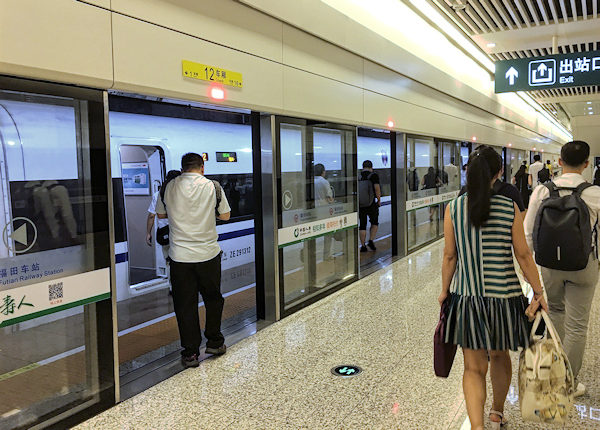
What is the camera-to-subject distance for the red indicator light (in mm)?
3754

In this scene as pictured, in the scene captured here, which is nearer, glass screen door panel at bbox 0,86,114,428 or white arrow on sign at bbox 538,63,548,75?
glass screen door panel at bbox 0,86,114,428

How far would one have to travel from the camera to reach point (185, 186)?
11.9ft

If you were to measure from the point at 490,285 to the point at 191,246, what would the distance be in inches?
83.6

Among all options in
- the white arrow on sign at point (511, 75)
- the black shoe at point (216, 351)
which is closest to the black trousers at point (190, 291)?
the black shoe at point (216, 351)

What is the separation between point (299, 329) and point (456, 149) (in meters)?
7.34

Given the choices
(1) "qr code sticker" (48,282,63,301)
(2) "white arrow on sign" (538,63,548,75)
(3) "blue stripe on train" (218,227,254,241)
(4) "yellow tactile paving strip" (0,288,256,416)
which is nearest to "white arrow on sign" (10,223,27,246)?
(1) "qr code sticker" (48,282,63,301)

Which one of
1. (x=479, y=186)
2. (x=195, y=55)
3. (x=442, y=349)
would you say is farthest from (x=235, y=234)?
(x=479, y=186)

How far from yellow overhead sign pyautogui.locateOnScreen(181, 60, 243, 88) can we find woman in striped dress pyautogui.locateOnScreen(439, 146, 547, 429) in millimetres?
2125

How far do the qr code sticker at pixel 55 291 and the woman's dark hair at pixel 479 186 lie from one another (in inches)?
86.5

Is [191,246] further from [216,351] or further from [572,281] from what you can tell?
[572,281]

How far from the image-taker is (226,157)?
21.0 ft

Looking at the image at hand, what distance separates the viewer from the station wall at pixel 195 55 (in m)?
2.61

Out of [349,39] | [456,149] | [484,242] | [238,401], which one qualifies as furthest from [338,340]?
[456,149]

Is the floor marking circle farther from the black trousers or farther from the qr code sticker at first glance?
the qr code sticker
